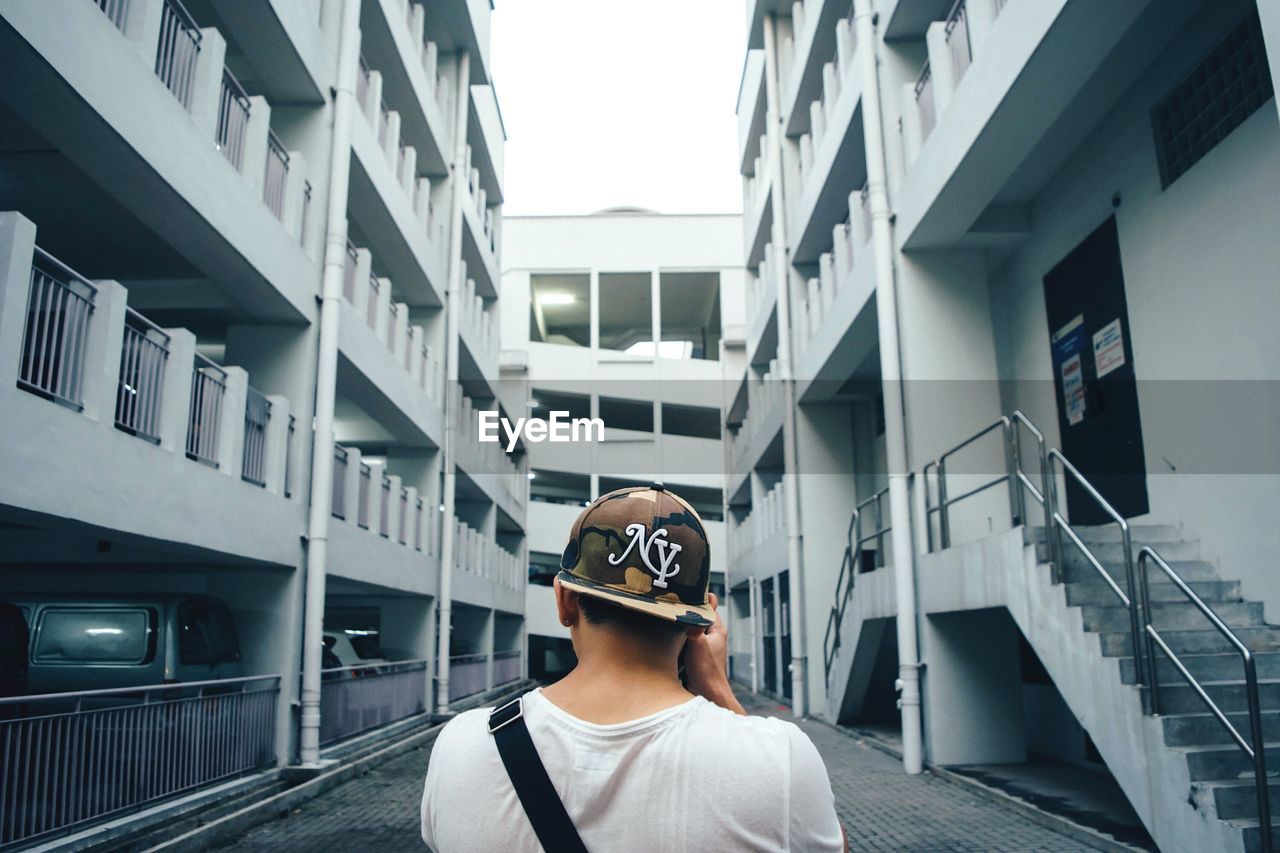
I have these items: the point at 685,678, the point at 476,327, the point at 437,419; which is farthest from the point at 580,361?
the point at 685,678

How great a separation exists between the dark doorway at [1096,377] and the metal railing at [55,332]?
925cm

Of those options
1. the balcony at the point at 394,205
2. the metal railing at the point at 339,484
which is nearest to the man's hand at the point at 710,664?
the metal railing at the point at 339,484

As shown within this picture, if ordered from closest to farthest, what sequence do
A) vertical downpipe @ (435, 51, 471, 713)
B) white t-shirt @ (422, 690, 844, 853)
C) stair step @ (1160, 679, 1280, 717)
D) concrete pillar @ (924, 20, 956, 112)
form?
white t-shirt @ (422, 690, 844, 853), stair step @ (1160, 679, 1280, 717), concrete pillar @ (924, 20, 956, 112), vertical downpipe @ (435, 51, 471, 713)

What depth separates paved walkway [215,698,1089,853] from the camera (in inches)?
301

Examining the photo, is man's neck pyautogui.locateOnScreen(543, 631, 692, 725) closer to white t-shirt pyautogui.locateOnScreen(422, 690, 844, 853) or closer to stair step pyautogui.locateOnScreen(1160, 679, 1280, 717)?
white t-shirt pyautogui.locateOnScreen(422, 690, 844, 853)

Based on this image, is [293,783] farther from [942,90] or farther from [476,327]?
[476,327]

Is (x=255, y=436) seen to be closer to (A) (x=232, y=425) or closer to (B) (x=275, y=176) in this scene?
(A) (x=232, y=425)

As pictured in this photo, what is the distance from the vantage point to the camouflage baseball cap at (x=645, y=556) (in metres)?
1.70

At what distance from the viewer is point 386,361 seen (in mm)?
15953

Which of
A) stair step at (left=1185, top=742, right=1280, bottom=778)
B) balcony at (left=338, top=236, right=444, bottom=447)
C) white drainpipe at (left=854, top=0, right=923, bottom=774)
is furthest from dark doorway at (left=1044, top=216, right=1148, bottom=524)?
balcony at (left=338, top=236, right=444, bottom=447)

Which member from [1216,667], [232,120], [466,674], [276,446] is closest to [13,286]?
[232,120]

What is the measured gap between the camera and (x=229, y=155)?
10.5 metres

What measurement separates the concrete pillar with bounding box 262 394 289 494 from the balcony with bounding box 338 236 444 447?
85.4 inches

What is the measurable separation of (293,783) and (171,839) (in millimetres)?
3109
